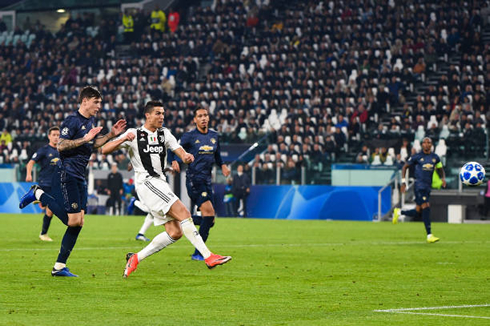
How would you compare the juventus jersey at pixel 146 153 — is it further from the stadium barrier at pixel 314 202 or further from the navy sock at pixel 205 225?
the stadium barrier at pixel 314 202

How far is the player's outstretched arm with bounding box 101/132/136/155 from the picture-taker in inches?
424

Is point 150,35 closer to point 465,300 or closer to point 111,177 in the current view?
point 111,177

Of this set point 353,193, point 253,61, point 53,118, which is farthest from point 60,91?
point 353,193

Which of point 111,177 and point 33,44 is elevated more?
point 33,44

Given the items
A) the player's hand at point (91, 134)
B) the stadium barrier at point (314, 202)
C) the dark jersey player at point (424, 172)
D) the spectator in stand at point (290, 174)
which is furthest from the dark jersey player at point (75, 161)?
the spectator in stand at point (290, 174)

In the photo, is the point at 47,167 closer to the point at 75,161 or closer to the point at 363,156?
the point at 75,161

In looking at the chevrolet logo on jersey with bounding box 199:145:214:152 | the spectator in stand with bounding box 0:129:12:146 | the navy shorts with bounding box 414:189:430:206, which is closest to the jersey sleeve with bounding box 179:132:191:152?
the chevrolet logo on jersey with bounding box 199:145:214:152

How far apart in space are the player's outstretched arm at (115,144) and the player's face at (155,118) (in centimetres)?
47

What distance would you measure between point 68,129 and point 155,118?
1.05 metres

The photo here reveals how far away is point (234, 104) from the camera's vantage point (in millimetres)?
40656

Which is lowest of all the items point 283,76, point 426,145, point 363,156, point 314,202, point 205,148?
point 314,202

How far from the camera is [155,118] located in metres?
11.4

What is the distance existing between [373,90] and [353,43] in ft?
12.3

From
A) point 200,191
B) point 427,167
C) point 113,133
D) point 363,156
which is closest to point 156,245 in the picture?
point 113,133
